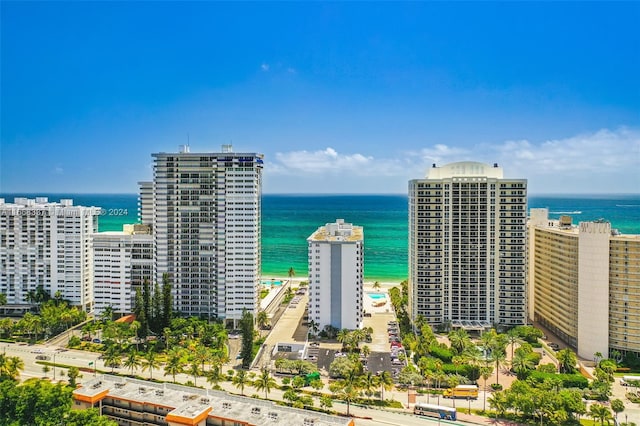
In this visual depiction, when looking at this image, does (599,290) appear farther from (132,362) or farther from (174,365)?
(132,362)

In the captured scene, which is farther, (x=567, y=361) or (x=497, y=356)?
(x=567, y=361)

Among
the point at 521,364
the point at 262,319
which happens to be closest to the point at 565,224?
the point at 521,364

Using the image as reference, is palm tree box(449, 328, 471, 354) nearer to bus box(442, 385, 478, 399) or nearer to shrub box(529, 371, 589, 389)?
shrub box(529, 371, 589, 389)

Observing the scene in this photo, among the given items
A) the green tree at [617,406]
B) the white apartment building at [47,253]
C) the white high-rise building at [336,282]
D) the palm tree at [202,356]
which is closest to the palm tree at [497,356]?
the green tree at [617,406]

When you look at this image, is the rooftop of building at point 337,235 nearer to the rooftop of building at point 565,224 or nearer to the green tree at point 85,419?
the rooftop of building at point 565,224

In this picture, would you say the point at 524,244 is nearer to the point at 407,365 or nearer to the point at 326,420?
the point at 407,365

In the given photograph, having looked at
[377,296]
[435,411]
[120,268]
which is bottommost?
[435,411]
